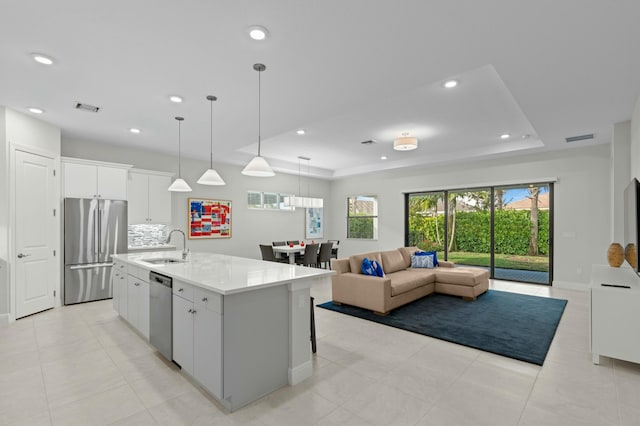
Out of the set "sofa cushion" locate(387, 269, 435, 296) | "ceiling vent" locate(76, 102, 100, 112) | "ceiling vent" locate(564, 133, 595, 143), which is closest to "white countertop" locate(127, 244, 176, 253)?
"ceiling vent" locate(76, 102, 100, 112)

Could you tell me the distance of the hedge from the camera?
6.56 metres

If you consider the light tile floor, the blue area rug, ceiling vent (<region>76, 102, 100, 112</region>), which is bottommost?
the blue area rug

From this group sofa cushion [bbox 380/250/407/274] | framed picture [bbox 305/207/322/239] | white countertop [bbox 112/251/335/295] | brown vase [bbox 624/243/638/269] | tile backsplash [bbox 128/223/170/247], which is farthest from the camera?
framed picture [bbox 305/207/322/239]

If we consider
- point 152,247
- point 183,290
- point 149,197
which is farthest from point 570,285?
point 149,197

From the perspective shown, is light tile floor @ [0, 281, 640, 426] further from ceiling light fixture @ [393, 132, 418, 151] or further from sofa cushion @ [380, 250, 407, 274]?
ceiling light fixture @ [393, 132, 418, 151]

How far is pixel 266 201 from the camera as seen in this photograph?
8.31m

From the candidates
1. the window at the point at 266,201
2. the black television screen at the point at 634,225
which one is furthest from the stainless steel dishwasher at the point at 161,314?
the window at the point at 266,201

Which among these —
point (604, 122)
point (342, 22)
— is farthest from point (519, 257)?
point (342, 22)

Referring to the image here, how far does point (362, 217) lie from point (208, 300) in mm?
7410

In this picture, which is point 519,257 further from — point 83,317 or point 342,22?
point 83,317

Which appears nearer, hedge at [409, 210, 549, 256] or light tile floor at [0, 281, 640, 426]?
light tile floor at [0, 281, 640, 426]

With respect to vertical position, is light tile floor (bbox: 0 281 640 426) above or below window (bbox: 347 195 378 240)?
below

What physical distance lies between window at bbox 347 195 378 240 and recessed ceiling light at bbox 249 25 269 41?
6.94 metres

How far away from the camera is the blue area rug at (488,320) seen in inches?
130
